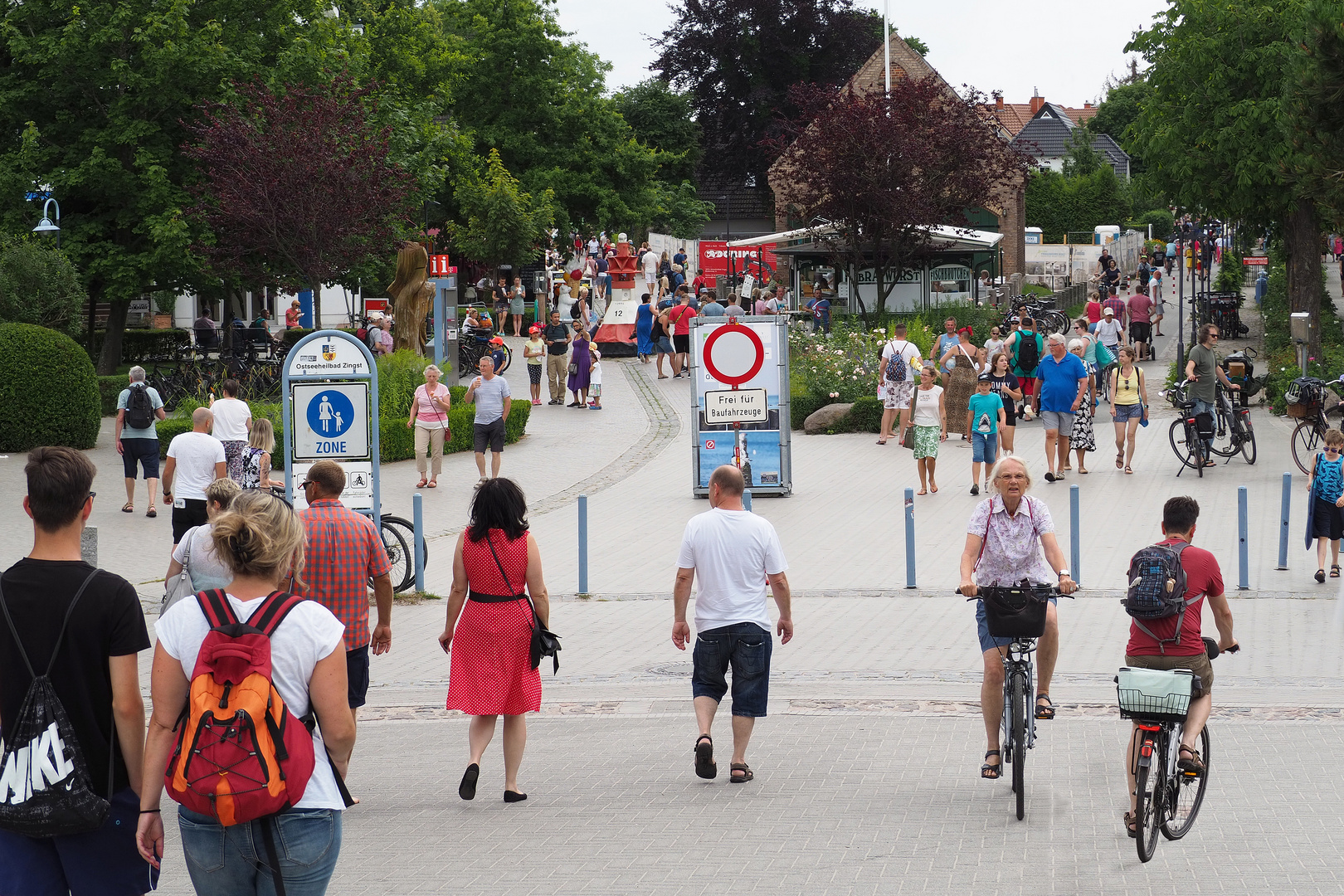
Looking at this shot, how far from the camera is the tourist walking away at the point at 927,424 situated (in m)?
17.2

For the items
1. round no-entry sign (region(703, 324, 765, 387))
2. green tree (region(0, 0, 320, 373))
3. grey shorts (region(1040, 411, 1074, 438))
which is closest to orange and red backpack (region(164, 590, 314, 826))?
round no-entry sign (region(703, 324, 765, 387))

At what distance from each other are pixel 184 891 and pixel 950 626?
679 cm

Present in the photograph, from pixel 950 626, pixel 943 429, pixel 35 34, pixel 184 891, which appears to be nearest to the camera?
pixel 184 891

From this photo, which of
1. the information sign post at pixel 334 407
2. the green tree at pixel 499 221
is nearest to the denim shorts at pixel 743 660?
A: the information sign post at pixel 334 407

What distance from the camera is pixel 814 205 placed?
32.4m

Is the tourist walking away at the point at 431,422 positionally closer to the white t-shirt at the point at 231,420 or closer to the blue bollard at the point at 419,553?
the white t-shirt at the point at 231,420

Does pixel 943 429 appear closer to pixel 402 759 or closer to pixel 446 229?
pixel 402 759

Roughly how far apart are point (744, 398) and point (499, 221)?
84.8 ft

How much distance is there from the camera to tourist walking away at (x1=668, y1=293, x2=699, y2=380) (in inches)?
1193

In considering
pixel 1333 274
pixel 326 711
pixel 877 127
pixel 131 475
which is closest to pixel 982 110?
pixel 877 127

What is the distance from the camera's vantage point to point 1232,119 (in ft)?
92.6

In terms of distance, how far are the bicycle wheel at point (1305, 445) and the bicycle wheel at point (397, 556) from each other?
1112 cm

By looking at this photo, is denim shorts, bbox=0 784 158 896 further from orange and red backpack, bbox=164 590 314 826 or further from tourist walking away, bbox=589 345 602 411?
tourist walking away, bbox=589 345 602 411

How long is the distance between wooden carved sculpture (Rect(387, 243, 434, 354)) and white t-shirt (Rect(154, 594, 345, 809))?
26366 mm
